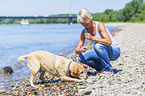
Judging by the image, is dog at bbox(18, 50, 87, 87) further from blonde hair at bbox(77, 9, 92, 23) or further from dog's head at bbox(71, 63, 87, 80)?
blonde hair at bbox(77, 9, 92, 23)


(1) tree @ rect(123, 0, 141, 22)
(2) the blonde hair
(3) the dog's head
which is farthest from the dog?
(1) tree @ rect(123, 0, 141, 22)

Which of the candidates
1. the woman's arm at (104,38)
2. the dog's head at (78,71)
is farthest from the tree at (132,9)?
the dog's head at (78,71)

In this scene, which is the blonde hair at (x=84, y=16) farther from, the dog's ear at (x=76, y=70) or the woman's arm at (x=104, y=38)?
the dog's ear at (x=76, y=70)

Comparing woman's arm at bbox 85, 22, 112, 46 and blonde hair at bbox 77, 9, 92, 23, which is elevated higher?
blonde hair at bbox 77, 9, 92, 23

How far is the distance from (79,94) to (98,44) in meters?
1.31

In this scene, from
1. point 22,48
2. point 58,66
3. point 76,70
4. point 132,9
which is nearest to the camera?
point 76,70

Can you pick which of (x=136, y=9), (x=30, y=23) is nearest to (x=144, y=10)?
(x=136, y=9)

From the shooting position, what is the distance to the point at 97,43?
447 cm

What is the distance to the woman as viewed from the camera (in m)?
4.25

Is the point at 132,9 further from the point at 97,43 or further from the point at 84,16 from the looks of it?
the point at 84,16

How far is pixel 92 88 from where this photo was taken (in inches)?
158

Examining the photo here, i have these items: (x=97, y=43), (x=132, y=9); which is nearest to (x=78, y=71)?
(x=97, y=43)

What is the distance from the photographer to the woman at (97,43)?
13.9 feet

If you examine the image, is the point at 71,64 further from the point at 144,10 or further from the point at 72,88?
the point at 144,10
